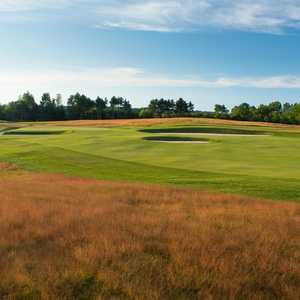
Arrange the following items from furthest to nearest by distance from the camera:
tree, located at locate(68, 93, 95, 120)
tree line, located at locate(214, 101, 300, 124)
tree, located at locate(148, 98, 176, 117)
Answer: tree, located at locate(148, 98, 176, 117) → tree, located at locate(68, 93, 95, 120) → tree line, located at locate(214, 101, 300, 124)

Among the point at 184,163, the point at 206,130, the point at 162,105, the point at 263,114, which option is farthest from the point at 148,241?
the point at 162,105

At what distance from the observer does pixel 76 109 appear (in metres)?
135

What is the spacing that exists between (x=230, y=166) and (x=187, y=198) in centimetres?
1041

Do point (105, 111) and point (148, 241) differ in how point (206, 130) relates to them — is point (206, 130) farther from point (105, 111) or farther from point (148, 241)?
point (105, 111)

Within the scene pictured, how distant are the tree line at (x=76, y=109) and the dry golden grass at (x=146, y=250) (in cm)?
11432

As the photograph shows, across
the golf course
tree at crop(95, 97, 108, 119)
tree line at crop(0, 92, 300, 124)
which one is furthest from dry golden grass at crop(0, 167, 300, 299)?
tree at crop(95, 97, 108, 119)

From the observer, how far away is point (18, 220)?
8188mm

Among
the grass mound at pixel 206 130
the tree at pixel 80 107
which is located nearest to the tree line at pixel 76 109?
the tree at pixel 80 107

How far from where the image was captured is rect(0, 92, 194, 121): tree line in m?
127

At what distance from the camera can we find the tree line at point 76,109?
127m

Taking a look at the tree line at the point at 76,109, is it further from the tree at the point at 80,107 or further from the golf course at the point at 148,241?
the golf course at the point at 148,241

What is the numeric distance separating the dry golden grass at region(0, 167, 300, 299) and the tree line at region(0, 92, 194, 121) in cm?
11432

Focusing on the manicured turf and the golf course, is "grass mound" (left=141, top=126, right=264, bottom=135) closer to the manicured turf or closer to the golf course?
the manicured turf

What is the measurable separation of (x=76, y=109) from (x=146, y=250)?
132171 millimetres
